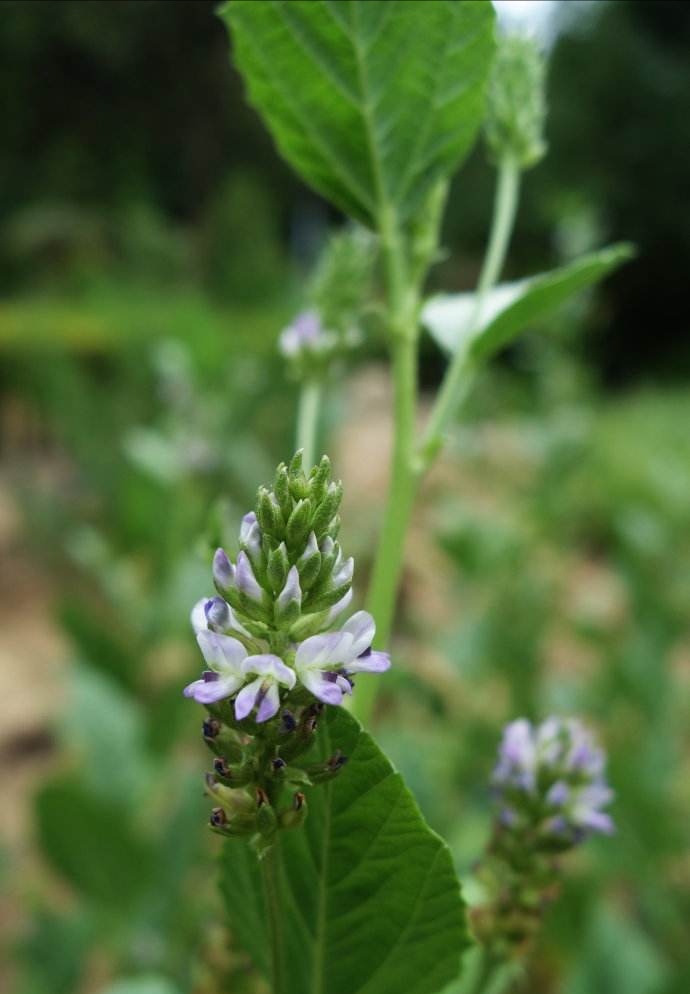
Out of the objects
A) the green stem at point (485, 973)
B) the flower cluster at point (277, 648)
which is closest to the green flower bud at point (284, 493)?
the flower cluster at point (277, 648)

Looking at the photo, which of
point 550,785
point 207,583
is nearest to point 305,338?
point 550,785

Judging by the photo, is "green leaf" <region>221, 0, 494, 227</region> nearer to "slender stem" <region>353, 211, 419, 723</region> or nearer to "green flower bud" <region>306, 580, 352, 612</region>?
"slender stem" <region>353, 211, 419, 723</region>

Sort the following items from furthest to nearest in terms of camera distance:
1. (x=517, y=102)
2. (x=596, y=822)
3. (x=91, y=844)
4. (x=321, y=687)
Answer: (x=91, y=844)
(x=517, y=102)
(x=596, y=822)
(x=321, y=687)

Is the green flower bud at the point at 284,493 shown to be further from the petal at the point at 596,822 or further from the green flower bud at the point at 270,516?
the petal at the point at 596,822

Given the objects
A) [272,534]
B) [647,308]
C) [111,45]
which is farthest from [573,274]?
[111,45]

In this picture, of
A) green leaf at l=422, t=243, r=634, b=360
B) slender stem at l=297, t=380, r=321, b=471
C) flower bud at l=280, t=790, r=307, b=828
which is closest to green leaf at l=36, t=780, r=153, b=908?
slender stem at l=297, t=380, r=321, b=471

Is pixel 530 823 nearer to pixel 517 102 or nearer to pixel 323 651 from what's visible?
pixel 323 651

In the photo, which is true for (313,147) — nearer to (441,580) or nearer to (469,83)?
(469,83)
